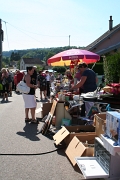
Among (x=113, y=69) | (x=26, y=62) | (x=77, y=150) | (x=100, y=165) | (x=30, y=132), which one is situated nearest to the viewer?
(x=100, y=165)

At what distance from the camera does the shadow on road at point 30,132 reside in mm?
5812

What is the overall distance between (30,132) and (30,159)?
1.84 metres

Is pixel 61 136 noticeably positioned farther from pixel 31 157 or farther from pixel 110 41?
pixel 110 41

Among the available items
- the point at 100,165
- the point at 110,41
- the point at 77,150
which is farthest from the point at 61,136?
the point at 110,41

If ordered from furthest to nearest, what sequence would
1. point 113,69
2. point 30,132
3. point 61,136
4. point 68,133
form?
1. point 113,69
2. point 30,132
3. point 61,136
4. point 68,133

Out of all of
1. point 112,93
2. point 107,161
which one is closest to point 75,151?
point 107,161

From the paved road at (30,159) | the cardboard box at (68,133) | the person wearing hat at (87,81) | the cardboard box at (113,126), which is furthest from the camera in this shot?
the person wearing hat at (87,81)

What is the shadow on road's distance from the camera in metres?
5.81

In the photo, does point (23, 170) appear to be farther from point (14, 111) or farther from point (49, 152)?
point (14, 111)

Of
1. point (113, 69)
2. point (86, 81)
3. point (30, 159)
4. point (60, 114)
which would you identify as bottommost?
point (30, 159)

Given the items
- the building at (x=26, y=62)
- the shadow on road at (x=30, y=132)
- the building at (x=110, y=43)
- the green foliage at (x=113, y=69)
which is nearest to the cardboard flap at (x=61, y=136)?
the shadow on road at (x=30, y=132)

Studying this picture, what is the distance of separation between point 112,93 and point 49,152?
180cm

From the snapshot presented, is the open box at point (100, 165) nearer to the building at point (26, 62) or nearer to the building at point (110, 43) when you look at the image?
the building at point (110, 43)

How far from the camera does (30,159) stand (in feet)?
14.6
